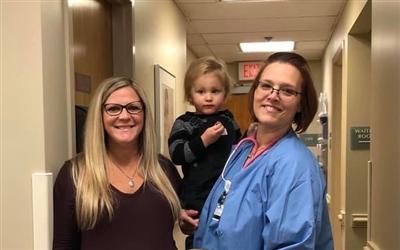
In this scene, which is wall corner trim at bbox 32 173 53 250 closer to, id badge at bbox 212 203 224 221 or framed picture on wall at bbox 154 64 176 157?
id badge at bbox 212 203 224 221

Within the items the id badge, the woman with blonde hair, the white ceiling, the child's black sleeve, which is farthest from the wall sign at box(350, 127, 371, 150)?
the id badge

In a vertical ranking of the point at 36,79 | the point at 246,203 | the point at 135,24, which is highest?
the point at 135,24

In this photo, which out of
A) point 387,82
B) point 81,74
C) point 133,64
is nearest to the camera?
point 81,74

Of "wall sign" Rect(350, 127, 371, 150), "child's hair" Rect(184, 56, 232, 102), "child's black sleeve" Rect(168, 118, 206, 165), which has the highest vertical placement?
"child's hair" Rect(184, 56, 232, 102)

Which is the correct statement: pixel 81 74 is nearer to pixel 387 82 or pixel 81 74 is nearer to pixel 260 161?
pixel 260 161

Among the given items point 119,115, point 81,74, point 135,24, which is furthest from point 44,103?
point 135,24

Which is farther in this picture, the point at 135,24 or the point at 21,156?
the point at 135,24

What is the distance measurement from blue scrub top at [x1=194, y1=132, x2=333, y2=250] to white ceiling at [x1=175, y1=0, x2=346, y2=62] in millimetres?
2779

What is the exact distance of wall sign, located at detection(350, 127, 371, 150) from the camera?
139 inches

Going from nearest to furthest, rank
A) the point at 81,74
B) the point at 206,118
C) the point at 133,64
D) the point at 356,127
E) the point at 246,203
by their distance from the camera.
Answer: the point at 246,203 → the point at 206,118 → the point at 81,74 → the point at 133,64 → the point at 356,127

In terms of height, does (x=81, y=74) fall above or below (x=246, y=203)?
above

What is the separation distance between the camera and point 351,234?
3658 millimetres

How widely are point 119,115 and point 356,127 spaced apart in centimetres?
255

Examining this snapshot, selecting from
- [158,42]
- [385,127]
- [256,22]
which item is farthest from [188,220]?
[256,22]
